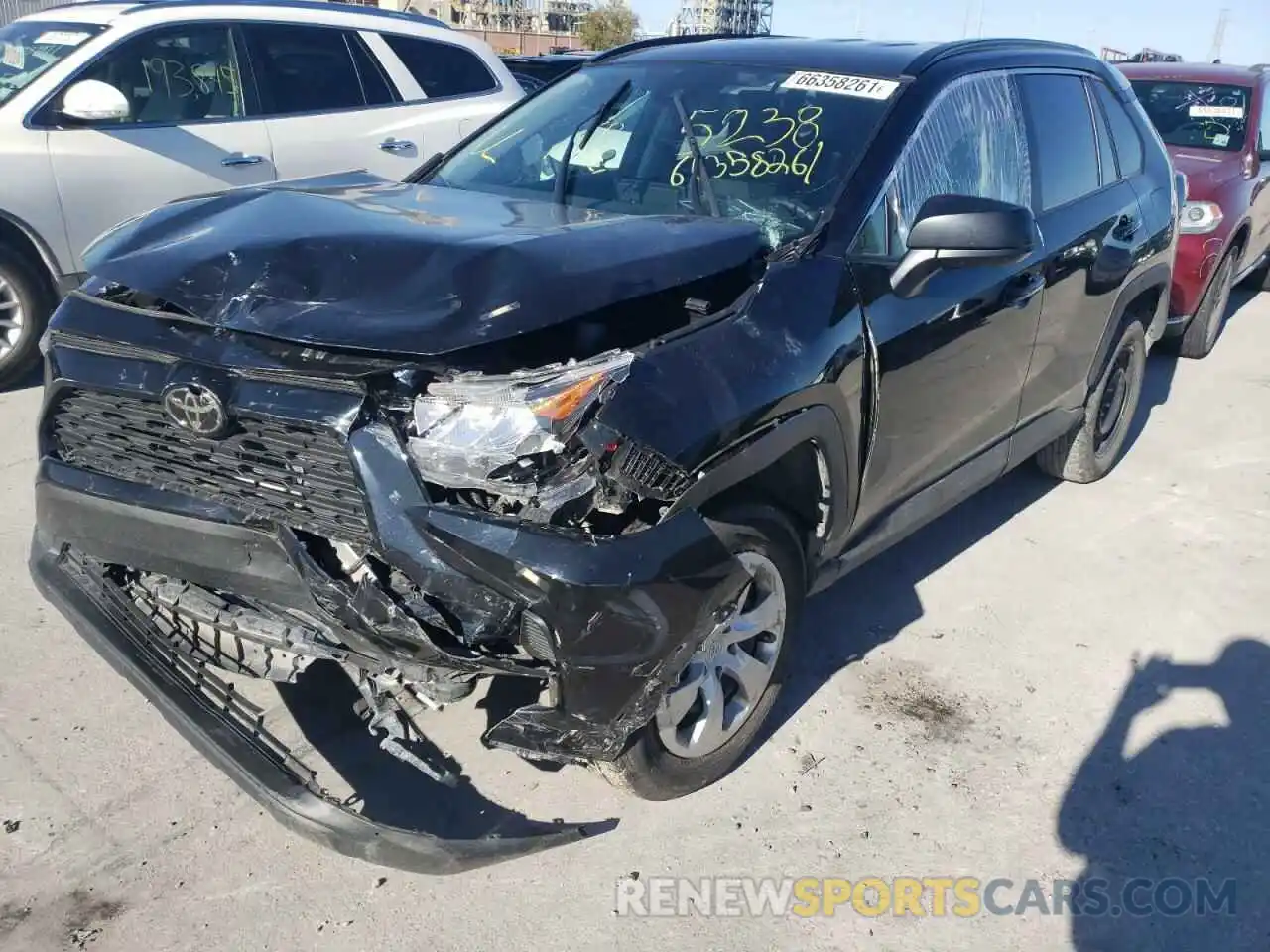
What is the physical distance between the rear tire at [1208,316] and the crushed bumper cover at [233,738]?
20.6ft

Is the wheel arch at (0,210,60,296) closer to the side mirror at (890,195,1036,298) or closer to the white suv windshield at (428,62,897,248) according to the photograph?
the white suv windshield at (428,62,897,248)

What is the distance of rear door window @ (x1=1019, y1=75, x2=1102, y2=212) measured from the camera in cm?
402

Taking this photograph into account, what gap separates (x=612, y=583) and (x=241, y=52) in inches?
212

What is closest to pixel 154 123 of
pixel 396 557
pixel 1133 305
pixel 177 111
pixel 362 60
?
pixel 177 111

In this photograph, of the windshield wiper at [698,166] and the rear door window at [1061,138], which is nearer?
the windshield wiper at [698,166]

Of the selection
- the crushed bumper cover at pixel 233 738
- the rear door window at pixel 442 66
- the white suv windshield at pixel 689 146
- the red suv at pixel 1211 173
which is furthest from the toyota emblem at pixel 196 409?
the red suv at pixel 1211 173

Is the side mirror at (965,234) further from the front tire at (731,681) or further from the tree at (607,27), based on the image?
the tree at (607,27)

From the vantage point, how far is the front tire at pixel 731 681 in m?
2.65

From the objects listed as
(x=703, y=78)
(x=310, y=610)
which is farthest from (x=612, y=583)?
(x=703, y=78)

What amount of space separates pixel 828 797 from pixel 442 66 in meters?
6.01

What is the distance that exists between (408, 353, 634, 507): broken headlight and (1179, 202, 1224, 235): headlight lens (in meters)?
6.16

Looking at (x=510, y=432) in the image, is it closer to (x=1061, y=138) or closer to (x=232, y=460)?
(x=232, y=460)

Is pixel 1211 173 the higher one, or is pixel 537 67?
pixel 537 67

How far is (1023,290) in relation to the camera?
12.3ft
